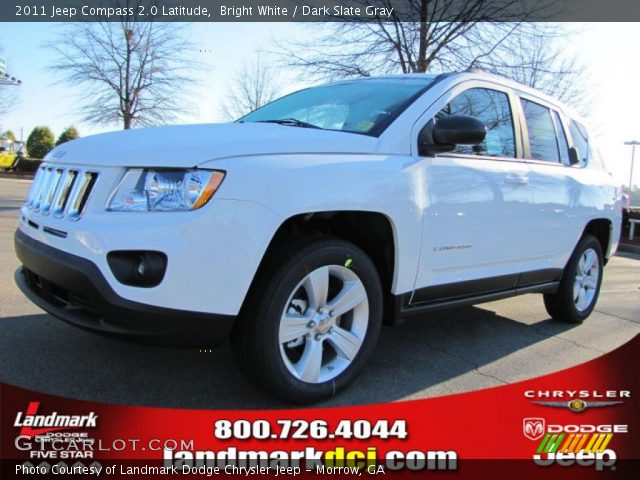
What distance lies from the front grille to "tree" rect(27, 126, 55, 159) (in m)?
40.1

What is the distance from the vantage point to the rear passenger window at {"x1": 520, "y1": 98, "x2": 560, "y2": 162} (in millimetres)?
4180

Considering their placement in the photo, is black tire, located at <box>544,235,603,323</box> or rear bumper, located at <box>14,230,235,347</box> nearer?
rear bumper, located at <box>14,230,235,347</box>

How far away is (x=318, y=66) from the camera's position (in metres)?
13.2

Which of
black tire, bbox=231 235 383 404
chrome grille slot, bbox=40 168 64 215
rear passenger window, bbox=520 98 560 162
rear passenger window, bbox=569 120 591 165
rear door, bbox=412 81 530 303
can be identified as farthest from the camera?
rear passenger window, bbox=569 120 591 165

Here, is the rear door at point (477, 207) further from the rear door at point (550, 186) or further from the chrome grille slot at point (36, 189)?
the chrome grille slot at point (36, 189)

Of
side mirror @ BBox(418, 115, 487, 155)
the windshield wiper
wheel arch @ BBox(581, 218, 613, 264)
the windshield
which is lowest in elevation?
wheel arch @ BBox(581, 218, 613, 264)

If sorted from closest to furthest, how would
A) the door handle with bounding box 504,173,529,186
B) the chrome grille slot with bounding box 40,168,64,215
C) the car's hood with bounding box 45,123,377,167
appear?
the car's hood with bounding box 45,123,377,167, the chrome grille slot with bounding box 40,168,64,215, the door handle with bounding box 504,173,529,186

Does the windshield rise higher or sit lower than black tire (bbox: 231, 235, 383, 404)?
higher

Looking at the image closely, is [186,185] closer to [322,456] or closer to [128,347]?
[322,456]

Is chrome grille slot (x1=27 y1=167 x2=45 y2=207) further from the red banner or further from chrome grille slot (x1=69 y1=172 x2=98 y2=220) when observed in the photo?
the red banner

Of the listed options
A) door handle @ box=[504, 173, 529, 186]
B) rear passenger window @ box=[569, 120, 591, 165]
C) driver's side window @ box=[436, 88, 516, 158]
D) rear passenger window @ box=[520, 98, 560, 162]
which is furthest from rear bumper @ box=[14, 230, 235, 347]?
rear passenger window @ box=[569, 120, 591, 165]

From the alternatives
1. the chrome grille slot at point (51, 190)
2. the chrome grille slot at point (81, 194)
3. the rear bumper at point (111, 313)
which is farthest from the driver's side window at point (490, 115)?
the chrome grille slot at point (51, 190)

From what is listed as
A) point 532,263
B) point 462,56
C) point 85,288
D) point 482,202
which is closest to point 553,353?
point 532,263

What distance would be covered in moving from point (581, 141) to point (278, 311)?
379 centimetres
